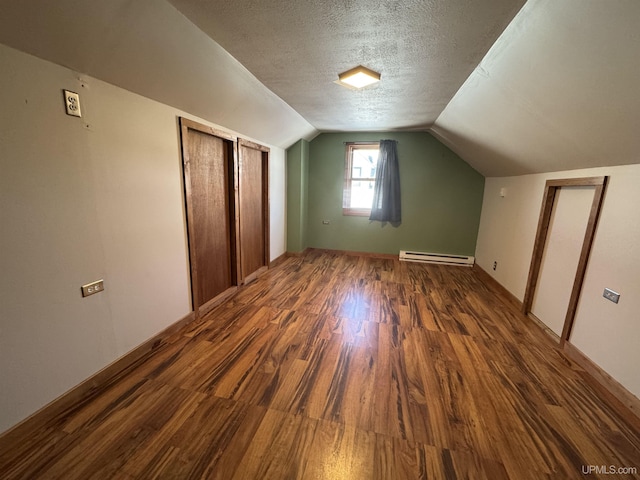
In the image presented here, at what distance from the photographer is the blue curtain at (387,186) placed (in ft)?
15.0

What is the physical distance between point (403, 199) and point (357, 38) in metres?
3.46

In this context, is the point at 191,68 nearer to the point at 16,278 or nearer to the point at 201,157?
the point at 201,157

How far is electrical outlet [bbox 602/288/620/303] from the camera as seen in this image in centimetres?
176

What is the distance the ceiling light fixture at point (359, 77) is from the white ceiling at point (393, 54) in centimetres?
8

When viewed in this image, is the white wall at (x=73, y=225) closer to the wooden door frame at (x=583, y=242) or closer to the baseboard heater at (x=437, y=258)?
the wooden door frame at (x=583, y=242)

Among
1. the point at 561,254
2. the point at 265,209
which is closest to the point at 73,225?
the point at 265,209

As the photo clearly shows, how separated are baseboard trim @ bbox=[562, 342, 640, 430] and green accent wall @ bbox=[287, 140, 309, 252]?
12.9 ft

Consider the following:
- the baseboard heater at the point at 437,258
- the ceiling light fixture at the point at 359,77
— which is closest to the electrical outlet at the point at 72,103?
the ceiling light fixture at the point at 359,77

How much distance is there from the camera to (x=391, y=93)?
8.48ft

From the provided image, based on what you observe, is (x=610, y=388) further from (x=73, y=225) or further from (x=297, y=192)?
(x=297, y=192)

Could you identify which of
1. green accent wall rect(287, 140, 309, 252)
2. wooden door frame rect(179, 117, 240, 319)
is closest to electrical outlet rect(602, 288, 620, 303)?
wooden door frame rect(179, 117, 240, 319)

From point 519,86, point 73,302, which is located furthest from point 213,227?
point 519,86

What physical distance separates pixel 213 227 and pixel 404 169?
352 cm

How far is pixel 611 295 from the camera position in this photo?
180cm
